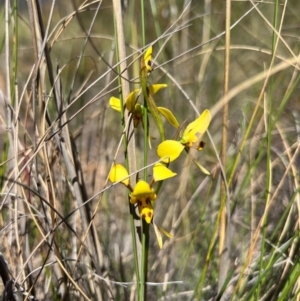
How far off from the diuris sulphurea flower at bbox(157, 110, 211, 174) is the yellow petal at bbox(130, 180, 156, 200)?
1.5 inches

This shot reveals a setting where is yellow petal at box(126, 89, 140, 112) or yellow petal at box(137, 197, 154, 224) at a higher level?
yellow petal at box(126, 89, 140, 112)

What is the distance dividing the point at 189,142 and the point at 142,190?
0.08 metres

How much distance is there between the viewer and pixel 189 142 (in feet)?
2.17

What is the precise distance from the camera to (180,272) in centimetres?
106

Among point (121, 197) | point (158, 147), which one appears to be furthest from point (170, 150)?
point (121, 197)

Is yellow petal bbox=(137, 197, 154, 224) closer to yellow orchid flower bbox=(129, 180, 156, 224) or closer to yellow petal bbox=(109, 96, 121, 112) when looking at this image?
yellow orchid flower bbox=(129, 180, 156, 224)

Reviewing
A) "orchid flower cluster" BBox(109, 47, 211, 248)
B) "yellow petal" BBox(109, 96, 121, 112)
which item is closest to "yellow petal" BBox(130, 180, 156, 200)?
"orchid flower cluster" BBox(109, 47, 211, 248)

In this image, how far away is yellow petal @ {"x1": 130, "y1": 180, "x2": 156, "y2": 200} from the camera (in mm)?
631

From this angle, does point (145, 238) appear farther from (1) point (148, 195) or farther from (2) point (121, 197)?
(2) point (121, 197)

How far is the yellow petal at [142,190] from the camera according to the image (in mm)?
631

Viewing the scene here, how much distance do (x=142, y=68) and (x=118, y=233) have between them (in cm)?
61

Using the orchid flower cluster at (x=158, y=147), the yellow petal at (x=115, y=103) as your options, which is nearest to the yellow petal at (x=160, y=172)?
the orchid flower cluster at (x=158, y=147)

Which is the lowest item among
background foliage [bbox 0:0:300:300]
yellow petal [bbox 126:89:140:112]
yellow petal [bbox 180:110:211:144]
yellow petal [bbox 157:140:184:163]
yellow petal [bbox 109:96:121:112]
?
background foliage [bbox 0:0:300:300]

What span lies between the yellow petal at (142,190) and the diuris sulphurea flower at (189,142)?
4 centimetres
